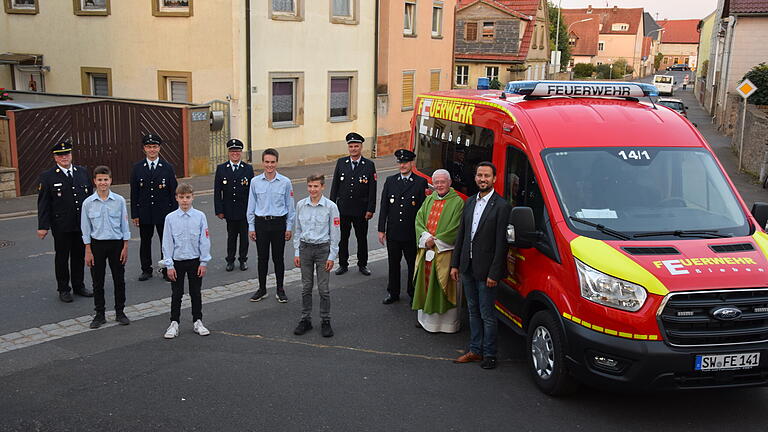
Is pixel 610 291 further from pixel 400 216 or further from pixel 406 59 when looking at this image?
pixel 406 59

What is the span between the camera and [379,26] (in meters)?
26.3

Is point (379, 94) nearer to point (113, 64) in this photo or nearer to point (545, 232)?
point (113, 64)

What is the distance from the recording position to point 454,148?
347 inches

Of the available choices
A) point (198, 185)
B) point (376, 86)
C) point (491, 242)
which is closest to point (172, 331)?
point (491, 242)

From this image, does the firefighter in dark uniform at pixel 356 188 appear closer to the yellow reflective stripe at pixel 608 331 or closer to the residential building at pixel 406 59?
the yellow reflective stripe at pixel 608 331

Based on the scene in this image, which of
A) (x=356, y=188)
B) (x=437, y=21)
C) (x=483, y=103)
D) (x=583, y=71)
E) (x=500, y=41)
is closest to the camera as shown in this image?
(x=483, y=103)

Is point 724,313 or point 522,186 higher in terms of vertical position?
point 522,186

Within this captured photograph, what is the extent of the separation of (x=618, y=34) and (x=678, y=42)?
5032 centimetres

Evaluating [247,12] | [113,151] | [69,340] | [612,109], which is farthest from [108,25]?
[612,109]

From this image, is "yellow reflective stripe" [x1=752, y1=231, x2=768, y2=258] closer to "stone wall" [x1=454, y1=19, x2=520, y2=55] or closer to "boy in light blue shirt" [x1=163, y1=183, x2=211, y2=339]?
"boy in light blue shirt" [x1=163, y1=183, x2=211, y2=339]

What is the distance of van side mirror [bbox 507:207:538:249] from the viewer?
20.1 ft

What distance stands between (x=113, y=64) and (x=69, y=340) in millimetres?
16700

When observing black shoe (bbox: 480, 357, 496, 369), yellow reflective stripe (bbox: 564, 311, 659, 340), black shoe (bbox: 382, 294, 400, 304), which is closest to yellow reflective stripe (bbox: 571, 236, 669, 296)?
yellow reflective stripe (bbox: 564, 311, 659, 340)

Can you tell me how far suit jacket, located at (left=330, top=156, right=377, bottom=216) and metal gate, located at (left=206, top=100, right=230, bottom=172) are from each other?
10.8 meters
